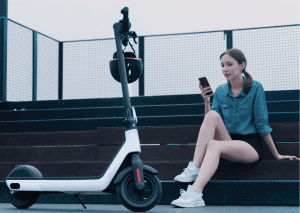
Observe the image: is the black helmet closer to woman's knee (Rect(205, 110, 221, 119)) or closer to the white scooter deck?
the white scooter deck

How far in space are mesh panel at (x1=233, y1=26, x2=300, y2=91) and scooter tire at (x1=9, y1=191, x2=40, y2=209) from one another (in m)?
3.23

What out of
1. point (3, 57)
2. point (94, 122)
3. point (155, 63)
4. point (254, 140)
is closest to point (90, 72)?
point (155, 63)

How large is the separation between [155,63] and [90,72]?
95 centimetres

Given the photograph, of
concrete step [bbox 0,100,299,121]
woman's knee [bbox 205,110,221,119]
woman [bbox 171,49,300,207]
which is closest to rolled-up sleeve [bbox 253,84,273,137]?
woman [bbox 171,49,300,207]

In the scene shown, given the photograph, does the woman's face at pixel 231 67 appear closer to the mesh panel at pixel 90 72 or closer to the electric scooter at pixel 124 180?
the electric scooter at pixel 124 180

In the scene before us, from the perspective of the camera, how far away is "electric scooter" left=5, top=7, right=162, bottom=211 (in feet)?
6.43

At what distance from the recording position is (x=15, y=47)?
5102 mm

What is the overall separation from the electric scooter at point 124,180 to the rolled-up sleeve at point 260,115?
0.87 metres

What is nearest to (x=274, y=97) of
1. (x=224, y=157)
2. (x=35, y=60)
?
(x=224, y=157)

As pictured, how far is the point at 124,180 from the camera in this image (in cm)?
199

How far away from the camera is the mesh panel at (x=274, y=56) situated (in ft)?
15.1

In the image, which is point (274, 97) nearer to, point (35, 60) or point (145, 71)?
point (145, 71)

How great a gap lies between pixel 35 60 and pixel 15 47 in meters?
0.36

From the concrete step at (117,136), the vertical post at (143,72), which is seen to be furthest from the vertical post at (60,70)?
the concrete step at (117,136)
